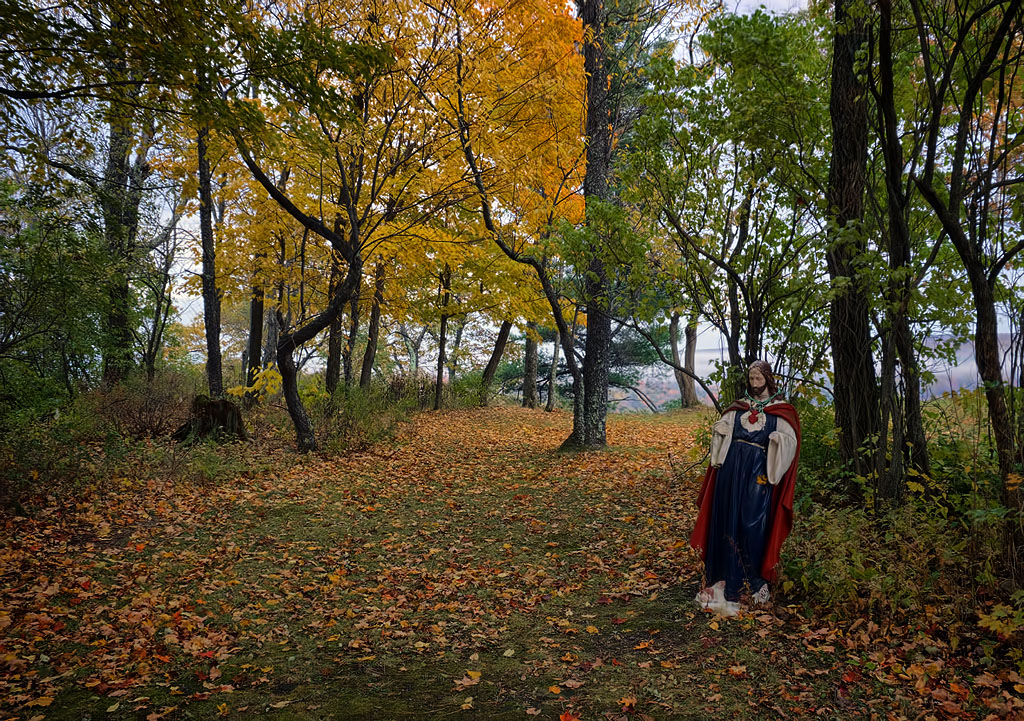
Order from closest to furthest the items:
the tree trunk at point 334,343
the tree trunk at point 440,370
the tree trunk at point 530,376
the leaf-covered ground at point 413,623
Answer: the leaf-covered ground at point 413,623 → the tree trunk at point 334,343 → the tree trunk at point 440,370 → the tree trunk at point 530,376

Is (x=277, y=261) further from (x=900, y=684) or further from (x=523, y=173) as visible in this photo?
(x=900, y=684)

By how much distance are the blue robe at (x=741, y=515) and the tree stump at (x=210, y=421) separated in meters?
8.80

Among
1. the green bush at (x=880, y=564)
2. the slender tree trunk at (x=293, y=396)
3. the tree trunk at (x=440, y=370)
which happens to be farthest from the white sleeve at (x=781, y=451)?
the tree trunk at (x=440, y=370)

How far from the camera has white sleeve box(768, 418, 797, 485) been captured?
4.64 meters

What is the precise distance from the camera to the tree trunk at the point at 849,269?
5.72 m

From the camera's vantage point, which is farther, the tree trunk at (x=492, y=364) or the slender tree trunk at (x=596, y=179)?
the tree trunk at (x=492, y=364)

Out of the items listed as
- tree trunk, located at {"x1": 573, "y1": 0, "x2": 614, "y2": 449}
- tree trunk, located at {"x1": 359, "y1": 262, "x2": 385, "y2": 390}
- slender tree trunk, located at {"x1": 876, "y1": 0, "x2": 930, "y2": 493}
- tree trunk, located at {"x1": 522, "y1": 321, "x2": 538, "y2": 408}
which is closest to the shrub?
tree trunk, located at {"x1": 359, "y1": 262, "x2": 385, "y2": 390}

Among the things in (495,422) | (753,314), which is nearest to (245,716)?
(753,314)

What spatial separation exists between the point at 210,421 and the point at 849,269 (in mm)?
10128

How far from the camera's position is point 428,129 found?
10297 millimetres

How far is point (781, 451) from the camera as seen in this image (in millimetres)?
4648

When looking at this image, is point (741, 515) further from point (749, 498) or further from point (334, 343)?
point (334, 343)

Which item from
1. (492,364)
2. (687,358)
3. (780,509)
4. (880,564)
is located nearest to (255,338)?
(492,364)

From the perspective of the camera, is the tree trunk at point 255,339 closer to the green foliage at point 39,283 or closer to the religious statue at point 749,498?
the green foliage at point 39,283
